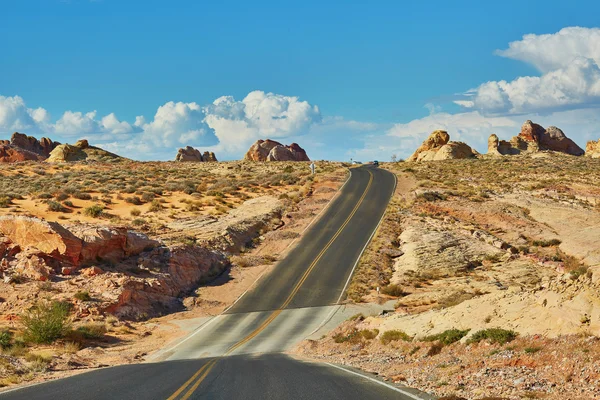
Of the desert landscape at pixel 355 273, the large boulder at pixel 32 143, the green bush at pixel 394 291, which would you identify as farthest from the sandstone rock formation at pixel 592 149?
the large boulder at pixel 32 143

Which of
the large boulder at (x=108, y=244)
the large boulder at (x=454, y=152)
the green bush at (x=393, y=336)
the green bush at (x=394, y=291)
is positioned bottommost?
the green bush at (x=394, y=291)

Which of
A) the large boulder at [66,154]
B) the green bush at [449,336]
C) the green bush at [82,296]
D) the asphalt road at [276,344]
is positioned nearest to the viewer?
the asphalt road at [276,344]

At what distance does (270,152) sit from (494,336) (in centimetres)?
12123

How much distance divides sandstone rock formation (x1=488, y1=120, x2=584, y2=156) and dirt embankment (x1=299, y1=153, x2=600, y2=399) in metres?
27.5

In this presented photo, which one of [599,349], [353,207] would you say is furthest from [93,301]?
[353,207]

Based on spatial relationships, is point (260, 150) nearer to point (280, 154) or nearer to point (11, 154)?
point (280, 154)

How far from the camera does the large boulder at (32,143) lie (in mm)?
130500

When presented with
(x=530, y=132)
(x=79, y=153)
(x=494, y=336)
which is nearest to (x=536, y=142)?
(x=530, y=132)

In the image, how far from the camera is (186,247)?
41188mm

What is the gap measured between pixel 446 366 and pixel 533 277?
26.3m

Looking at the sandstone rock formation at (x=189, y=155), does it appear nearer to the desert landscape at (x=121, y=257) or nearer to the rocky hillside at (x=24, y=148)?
the rocky hillside at (x=24, y=148)

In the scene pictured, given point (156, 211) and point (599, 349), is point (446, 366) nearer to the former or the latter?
point (599, 349)

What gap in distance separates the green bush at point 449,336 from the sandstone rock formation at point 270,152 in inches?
4591

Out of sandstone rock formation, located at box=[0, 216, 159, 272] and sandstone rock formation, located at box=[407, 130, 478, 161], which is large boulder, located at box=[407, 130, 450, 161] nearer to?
sandstone rock formation, located at box=[407, 130, 478, 161]
